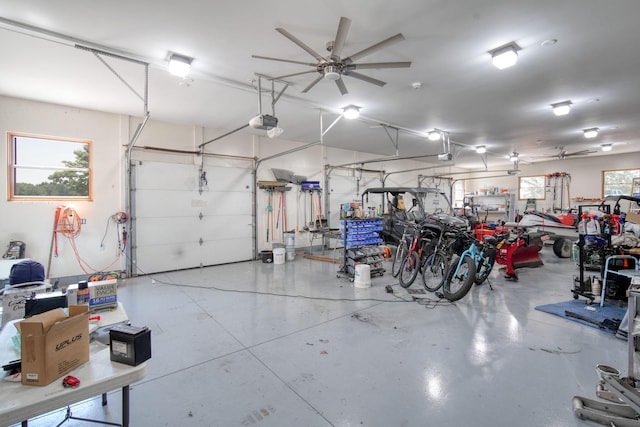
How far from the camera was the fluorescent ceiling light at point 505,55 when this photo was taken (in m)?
3.16

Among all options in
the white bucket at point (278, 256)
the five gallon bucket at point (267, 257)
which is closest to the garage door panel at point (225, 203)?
the five gallon bucket at point (267, 257)

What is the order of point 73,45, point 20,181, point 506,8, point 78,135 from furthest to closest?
point 78,135
point 20,181
point 73,45
point 506,8

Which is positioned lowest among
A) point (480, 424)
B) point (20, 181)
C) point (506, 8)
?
point (480, 424)

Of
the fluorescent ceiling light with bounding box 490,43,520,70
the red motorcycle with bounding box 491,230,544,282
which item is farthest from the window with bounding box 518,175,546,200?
the fluorescent ceiling light with bounding box 490,43,520,70

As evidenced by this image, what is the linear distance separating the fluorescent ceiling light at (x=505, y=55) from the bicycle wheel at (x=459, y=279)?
96.7 inches

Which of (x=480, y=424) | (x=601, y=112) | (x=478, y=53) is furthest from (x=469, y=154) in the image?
(x=480, y=424)

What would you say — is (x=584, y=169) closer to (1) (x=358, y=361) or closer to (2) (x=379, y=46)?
(2) (x=379, y=46)

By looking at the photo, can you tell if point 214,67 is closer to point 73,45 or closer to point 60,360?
point 73,45

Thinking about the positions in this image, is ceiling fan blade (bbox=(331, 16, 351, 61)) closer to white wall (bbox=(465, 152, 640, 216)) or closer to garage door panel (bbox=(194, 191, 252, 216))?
garage door panel (bbox=(194, 191, 252, 216))

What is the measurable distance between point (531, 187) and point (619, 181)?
8.96 ft

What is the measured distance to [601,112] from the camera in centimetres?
561

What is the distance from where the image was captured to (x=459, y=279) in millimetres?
4223

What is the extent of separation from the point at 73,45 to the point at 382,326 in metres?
4.74

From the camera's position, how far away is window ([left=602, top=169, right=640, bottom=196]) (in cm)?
994
